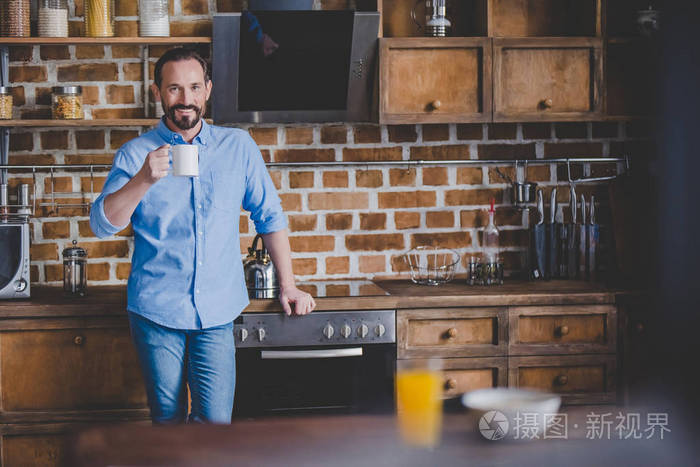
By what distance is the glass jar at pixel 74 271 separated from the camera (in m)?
2.81

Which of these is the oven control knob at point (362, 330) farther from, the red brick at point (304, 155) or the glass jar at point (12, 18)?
the glass jar at point (12, 18)

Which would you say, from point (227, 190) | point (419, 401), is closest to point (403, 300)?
point (227, 190)

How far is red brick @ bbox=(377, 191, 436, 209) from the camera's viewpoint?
3.21 m

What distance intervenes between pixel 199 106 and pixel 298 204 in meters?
0.99

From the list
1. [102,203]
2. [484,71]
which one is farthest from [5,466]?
[484,71]

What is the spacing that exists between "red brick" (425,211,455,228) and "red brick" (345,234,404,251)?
0.14 metres

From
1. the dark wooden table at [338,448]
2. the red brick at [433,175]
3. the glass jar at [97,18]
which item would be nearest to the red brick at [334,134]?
the red brick at [433,175]

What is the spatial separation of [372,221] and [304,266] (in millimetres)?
362

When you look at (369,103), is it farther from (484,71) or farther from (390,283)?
(390,283)

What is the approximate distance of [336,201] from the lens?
319cm

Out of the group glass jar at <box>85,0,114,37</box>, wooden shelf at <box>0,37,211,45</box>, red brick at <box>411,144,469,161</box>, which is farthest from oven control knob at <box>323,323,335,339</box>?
glass jar at <box>85,0,114,37</box>

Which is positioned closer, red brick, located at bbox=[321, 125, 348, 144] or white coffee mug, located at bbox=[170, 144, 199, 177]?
white coffee mug, located at bbox=[170, 144, 199, 177]

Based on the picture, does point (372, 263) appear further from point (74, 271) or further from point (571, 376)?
point (74, 271)

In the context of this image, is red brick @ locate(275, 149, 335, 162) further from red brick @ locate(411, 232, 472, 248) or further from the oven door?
the oven door
